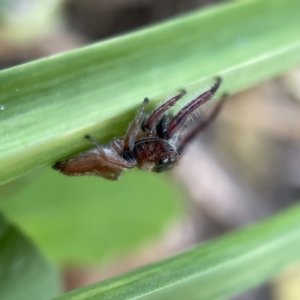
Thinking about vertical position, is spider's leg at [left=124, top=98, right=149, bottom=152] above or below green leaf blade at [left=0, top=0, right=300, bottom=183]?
below

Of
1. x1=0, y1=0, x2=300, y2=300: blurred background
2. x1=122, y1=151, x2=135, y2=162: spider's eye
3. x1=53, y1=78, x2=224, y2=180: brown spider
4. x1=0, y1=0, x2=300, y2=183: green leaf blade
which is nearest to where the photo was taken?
x1=0, y1=0, x2=300, y2=183: green leaf blade

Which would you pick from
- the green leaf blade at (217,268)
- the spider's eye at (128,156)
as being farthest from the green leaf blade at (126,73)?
the green leaf blade at (217,268)

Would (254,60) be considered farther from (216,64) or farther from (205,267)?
(205,267)

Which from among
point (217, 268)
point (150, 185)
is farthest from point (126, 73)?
point (150, 185)

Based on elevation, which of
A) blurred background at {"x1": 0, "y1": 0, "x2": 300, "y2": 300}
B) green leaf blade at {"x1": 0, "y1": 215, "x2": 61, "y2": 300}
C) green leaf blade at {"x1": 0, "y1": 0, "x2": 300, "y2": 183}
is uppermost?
green leaf blade at {"x1": 0, "y1": 0, "x2": 300, "y2": 183}

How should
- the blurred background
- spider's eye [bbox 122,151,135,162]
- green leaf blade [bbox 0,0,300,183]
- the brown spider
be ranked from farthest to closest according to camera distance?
1. the blurred background
2. spider's eye [bbox 122,151,135,162]
3. the brown spider
4. green leaf blade [bbox 0,0,300,183]

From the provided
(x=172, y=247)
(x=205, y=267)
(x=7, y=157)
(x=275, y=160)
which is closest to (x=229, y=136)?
(x=275, y=160)

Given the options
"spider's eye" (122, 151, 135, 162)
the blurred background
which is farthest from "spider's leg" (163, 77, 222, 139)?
the blurred background

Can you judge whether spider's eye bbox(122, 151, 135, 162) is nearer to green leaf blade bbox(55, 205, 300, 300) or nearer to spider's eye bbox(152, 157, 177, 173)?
spider's eye bbox(152, 157, 177, 173)
